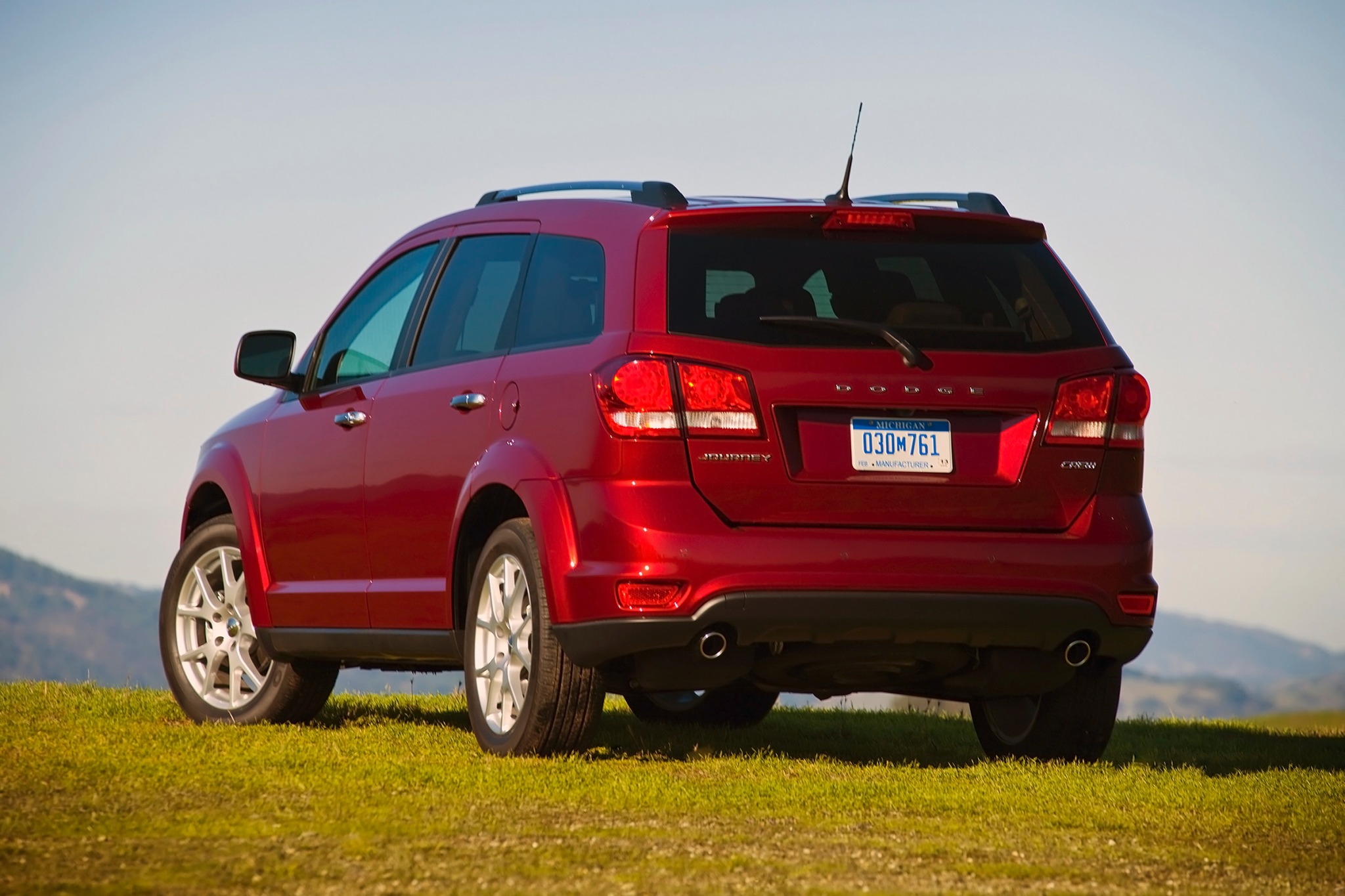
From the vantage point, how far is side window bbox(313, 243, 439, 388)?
769 cm

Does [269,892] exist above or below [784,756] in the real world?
above

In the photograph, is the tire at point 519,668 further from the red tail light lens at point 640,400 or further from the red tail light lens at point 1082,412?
the red tail light lens at point 1082,412

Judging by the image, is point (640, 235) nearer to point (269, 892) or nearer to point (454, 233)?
point (454, 233)

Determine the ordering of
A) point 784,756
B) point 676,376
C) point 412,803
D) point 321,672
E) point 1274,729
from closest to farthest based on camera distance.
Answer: point 412,803 → point 676,376 → point 784,756 → point 321,672 → point 1274,729

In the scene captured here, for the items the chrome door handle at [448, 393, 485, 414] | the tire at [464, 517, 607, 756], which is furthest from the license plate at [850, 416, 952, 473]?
the chrome door handle at [448, 393, 485, 414]

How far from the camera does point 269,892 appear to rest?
407cm

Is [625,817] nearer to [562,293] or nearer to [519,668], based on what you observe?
[519,668]

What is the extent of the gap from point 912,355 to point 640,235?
1017 mm

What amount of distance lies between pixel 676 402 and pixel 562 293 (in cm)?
93

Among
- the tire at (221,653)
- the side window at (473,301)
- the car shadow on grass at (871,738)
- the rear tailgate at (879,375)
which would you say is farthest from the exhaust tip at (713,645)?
the tire at (221,653)

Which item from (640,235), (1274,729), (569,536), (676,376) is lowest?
(1274,729)

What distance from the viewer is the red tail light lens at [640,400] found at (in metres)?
5.86

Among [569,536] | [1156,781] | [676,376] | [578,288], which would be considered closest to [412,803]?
[569,536]

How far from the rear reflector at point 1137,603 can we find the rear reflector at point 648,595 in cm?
156
